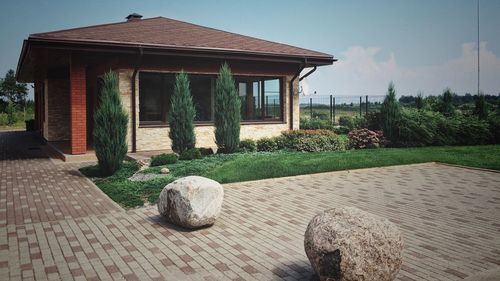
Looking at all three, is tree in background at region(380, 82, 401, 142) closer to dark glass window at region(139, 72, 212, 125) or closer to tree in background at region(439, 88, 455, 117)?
tree in background at region(439, 88, 455, 117)

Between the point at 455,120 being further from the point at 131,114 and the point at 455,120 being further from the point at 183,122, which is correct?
the point at 131,114

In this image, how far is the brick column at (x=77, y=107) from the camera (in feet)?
41.2

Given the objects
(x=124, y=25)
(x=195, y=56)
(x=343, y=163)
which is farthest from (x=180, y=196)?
(x=124, y=25)

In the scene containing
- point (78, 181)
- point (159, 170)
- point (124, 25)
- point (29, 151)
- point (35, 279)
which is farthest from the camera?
point (124, 25)

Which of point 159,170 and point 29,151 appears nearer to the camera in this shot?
point 159,170

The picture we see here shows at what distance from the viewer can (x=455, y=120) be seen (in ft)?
57.1

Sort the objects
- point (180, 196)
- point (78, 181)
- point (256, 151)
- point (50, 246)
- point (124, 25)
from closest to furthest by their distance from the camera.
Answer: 1. point (50, 246)
2. point (180, 196)
3. point (78, 181)
4. point (256, 151)
5. point (124, 25)

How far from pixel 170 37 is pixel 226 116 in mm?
4602

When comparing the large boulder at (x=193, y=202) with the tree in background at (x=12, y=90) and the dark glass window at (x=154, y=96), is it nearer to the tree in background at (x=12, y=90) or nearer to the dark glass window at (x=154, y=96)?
the dark glass window at (x=154, y=96)

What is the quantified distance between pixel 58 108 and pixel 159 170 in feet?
34.0

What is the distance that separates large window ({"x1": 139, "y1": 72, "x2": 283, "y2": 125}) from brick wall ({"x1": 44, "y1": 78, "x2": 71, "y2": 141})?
5.68 metres

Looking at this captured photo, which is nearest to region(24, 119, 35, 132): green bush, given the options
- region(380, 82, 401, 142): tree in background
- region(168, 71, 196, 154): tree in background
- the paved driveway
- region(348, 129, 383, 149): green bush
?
region(168, 71, 196, 154): tree in background

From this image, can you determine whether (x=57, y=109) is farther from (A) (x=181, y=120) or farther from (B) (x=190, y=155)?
(B) (x=190, y=155)

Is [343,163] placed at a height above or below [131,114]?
below
